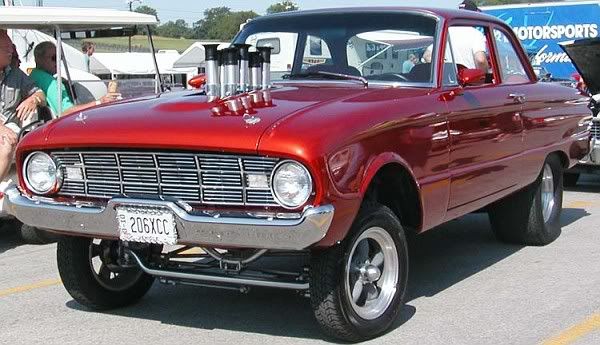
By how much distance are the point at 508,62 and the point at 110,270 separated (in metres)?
3.44

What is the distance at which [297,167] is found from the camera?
4.39 metres

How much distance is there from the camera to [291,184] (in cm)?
442

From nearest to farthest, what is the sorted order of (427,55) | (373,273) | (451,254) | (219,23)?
(373,273) < (427,55) < (451,254) < (219,23)

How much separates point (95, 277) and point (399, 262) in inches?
72.5

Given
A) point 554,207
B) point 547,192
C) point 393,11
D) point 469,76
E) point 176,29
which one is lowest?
point 176,29

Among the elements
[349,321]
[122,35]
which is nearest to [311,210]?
[349,321]

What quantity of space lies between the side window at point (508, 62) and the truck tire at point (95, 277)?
3.08m

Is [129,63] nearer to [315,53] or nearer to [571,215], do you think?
[571,215]

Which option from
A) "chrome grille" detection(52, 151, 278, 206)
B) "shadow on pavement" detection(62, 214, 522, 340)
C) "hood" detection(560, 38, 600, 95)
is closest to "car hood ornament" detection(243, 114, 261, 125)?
"chrome grille" detection(52, 151, 278, 206)

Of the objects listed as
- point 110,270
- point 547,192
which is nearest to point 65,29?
point 110,270

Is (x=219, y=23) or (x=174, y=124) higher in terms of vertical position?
(x=174, y=124)

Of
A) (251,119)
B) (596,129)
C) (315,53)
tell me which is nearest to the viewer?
(251,119)

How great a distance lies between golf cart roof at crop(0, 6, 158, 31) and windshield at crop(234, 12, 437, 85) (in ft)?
7.78

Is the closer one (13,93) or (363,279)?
(363,279)
